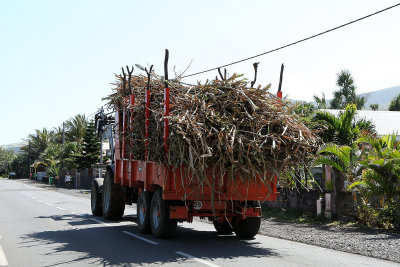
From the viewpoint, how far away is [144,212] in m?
11.4

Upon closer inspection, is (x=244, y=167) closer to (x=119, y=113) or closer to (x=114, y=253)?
(x=114, y=253)

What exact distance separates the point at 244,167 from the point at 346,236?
4180 mm

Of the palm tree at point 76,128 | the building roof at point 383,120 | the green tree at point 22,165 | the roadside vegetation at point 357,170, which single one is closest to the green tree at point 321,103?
the building roof at point 383,120

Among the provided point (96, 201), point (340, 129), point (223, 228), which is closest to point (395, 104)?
point (340, 129)

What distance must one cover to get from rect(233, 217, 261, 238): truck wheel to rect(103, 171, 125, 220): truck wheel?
4653 millimetres

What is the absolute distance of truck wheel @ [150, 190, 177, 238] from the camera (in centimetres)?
1034

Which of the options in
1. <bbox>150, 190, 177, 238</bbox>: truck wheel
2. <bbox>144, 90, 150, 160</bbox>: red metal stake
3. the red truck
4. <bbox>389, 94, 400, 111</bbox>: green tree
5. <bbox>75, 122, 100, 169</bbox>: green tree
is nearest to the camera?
the red truck

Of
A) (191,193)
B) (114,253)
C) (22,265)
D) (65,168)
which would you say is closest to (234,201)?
(191,193)

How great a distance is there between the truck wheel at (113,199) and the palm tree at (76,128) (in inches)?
2113

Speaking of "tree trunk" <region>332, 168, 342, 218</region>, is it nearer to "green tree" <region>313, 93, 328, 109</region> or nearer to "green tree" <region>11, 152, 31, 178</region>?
"green tree" <region>313, 93, 328, 109</region>

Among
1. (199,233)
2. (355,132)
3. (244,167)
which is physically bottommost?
(199,233)

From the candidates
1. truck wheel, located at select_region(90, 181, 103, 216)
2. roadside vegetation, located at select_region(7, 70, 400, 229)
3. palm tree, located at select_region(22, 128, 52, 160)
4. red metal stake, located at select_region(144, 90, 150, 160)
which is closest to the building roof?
roadside vegetation, located at select_region(7, 70, 400, 229)

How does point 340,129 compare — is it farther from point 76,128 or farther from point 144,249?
point 76,128

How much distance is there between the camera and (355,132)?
1703cm
